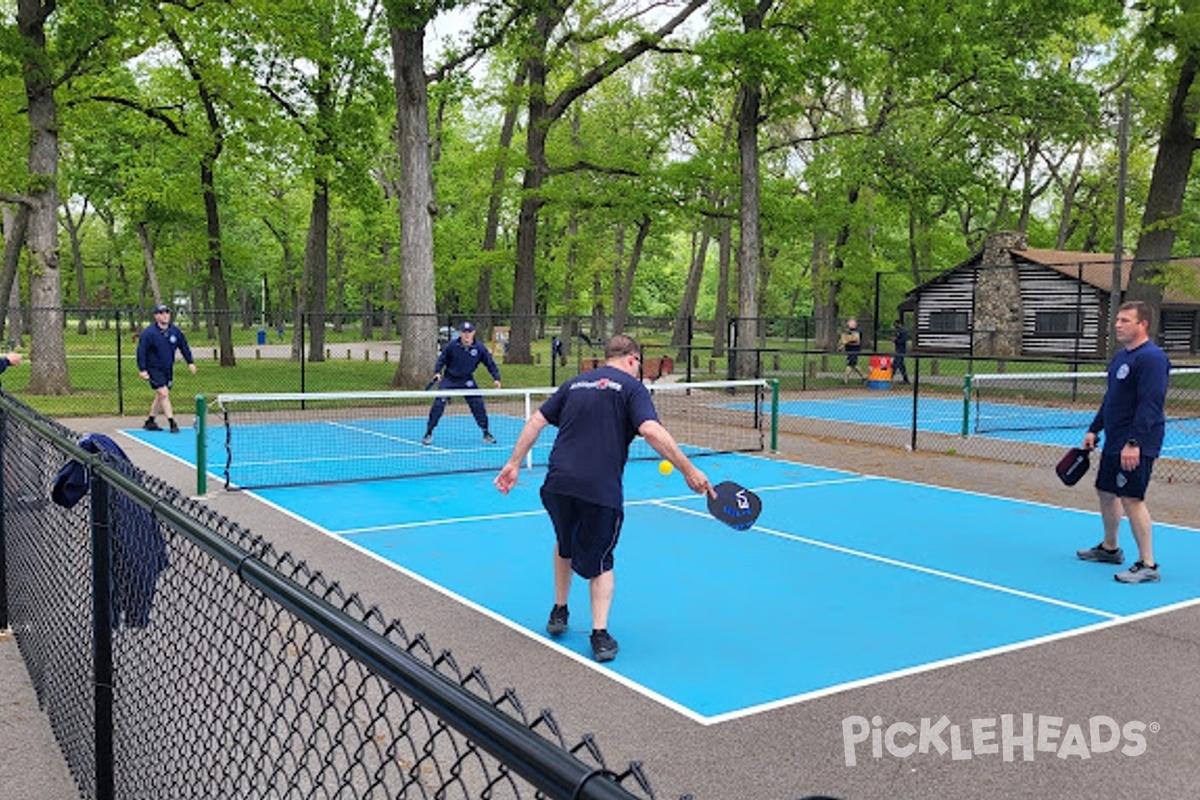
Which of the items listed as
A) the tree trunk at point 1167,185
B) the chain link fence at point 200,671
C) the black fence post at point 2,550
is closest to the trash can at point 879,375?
the tree trunk at point 1167,185

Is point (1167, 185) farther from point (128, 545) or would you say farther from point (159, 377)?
point (128, 545)

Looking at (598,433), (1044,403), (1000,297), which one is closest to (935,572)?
(598,433)

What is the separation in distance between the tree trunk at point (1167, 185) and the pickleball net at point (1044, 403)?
2.85 m

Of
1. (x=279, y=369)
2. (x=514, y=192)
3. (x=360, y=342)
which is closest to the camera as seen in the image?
(x=279, y=369)

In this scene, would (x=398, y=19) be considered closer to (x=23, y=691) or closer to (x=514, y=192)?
(x=514, y=192)

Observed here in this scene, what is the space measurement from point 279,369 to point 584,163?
12.3 meters

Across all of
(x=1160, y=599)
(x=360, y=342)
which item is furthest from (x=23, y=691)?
(x=360, y=342)

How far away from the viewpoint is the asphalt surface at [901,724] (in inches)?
193

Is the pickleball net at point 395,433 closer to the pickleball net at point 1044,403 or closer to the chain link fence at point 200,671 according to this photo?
the pickleball net at point 1044,403

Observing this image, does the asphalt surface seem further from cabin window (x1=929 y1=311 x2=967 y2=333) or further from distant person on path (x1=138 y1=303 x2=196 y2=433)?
cabin window (x1=929 y1=311 x2=967 y2=333)

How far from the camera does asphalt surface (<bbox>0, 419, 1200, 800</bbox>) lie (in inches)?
193

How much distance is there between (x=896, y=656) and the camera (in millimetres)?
6762

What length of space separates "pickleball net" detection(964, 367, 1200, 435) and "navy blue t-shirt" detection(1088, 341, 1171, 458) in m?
9.12

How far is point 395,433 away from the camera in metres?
19.8
